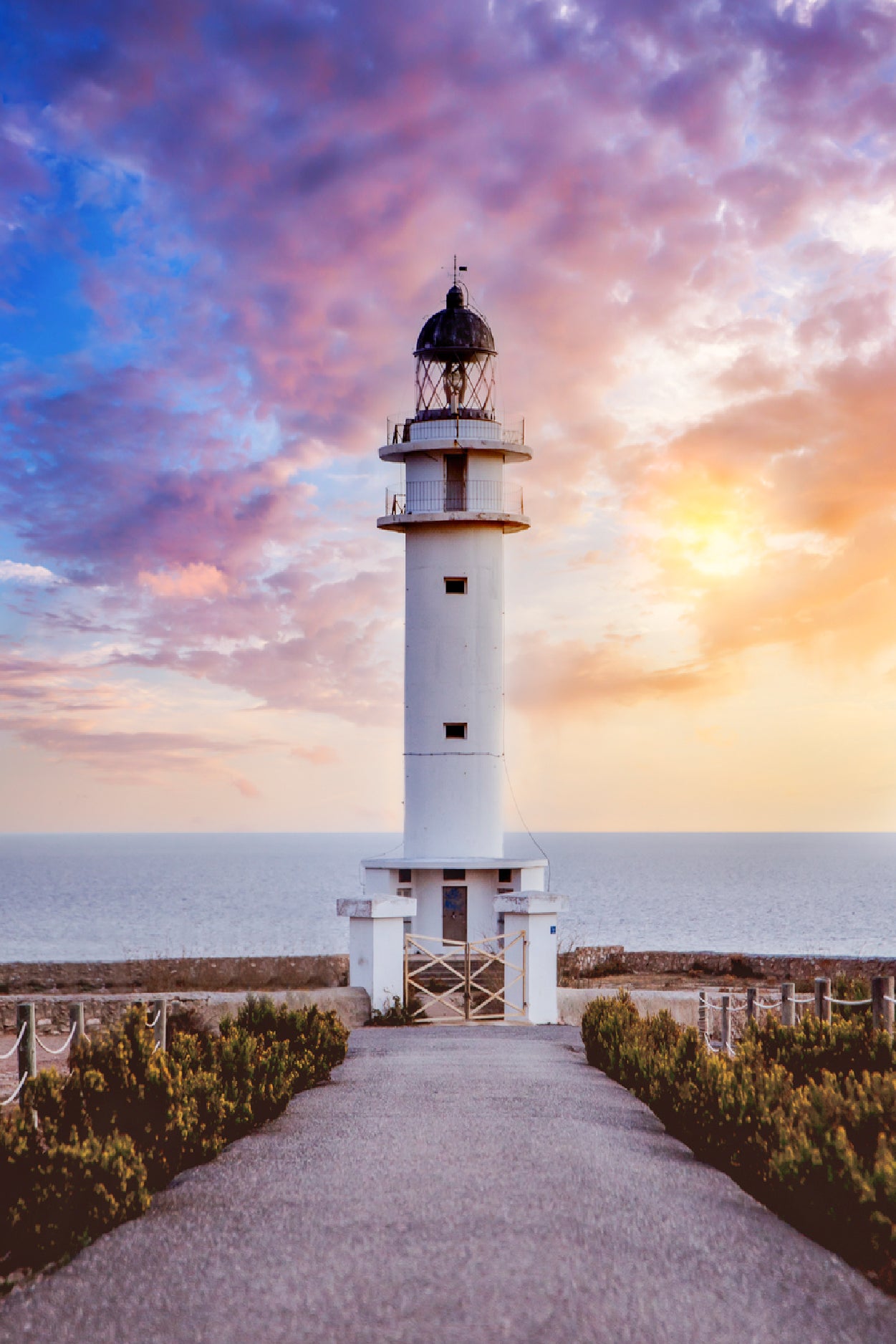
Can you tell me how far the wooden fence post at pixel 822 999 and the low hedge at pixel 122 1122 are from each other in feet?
15.6

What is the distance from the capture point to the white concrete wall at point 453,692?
883 inches

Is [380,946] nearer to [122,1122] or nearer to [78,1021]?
[78,1021]

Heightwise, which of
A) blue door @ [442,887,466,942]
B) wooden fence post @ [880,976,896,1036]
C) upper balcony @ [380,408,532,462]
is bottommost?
wooden fence post @ [880,976,896,1036]

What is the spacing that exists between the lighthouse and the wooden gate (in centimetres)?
127

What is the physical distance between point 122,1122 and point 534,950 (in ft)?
35.2

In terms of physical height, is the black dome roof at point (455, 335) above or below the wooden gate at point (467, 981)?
above

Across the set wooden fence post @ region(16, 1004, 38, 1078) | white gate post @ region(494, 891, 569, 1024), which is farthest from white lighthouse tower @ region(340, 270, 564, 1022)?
wooden fence post @ region(16, 1004, 38, 1078)

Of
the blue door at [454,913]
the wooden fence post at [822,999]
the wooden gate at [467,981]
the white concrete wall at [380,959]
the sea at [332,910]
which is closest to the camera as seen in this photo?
the wooden fence post at [822,999]

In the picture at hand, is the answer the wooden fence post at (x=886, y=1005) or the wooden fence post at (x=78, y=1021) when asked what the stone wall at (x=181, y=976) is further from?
the wooden fence post at (x=886, y=1005)

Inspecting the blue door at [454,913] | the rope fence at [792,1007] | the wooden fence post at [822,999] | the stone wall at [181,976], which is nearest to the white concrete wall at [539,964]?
the rope fence at [792,1007]

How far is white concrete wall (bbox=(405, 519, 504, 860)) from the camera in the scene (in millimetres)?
22438

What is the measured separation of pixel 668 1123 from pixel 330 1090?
321 cm

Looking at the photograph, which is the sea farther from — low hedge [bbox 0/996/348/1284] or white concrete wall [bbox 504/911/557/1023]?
low hedge [bbox 0/996/348/1284]

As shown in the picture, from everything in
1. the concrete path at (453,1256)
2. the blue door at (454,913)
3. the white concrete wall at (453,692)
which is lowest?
the concrete path at (453,1256)
